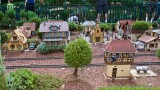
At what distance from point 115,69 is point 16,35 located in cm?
390

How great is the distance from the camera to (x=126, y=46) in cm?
968

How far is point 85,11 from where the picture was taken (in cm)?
1698

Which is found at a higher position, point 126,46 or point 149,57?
point 126,46

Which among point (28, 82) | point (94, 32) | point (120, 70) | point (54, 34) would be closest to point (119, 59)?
point (120, 70)

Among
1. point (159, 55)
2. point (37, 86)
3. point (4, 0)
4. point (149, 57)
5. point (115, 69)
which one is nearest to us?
point (37, 86)

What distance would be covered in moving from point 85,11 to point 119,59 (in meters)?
7.71

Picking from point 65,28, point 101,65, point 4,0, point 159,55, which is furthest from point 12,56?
point 4,0

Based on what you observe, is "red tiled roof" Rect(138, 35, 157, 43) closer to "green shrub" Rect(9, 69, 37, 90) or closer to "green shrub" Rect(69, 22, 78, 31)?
"green shrub" Rect(69, 22, 78, 31)

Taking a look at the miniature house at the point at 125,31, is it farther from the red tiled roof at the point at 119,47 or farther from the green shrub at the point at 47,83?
the green shrub at the point at 47,83

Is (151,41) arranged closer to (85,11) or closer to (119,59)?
(119,59)

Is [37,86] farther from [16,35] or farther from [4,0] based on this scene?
[4,0]

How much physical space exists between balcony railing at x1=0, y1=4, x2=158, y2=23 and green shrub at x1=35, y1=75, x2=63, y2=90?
781 centimetres

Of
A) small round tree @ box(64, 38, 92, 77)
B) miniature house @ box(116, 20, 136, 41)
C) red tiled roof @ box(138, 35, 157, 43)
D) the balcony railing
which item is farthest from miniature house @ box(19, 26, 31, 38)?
small round tree @ box(64, 38, 92, 77)

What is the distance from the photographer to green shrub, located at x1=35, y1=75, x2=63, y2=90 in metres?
8.69
